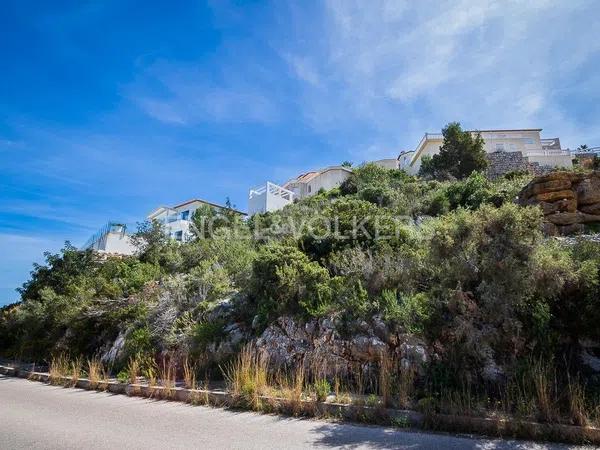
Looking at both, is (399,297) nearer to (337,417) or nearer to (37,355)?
(337,417)

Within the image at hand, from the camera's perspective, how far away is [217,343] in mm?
8172

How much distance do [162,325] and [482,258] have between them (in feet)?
25.5

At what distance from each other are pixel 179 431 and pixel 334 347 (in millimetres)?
2904

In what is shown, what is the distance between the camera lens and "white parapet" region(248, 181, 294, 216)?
111 ft

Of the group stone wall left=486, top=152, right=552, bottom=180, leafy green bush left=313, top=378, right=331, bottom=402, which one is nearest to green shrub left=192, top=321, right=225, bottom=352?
leafy green bush left=313, top=378, right=331, bottom=402

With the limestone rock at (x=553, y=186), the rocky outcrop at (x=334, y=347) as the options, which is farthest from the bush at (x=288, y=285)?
the limestone rock at (x=553, y=186)

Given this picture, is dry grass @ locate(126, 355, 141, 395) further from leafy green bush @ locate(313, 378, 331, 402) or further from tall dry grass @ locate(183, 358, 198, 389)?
leafy green bush @ locate(313, 378, 331, 402)

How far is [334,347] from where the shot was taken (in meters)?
6.60

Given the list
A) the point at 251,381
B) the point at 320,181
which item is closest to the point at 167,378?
the point at 251,381

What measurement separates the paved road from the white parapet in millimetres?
27485

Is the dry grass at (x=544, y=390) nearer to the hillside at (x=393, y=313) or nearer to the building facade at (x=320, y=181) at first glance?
the hillside at (x=393, y=313)

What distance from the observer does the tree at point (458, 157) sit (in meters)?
28.1

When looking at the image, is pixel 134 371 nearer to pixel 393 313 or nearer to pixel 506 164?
pixel 393 313

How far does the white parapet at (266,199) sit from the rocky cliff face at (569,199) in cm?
2478
